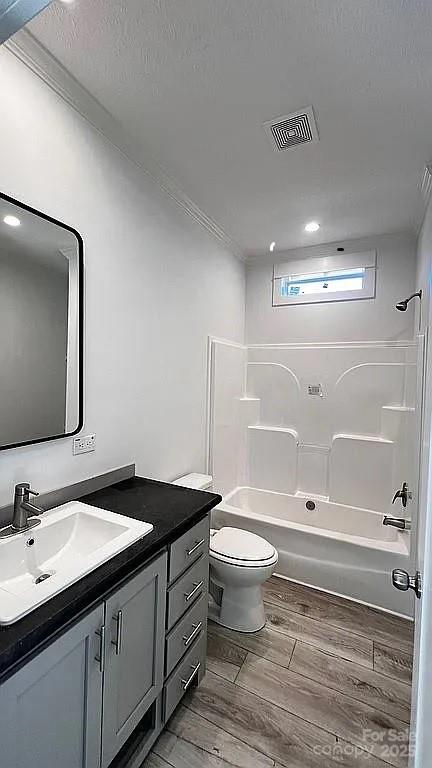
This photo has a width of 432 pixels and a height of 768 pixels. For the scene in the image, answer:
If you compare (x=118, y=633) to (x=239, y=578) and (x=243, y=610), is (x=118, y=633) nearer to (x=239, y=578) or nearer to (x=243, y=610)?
(x=239, y=578)

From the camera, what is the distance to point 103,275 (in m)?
1.72

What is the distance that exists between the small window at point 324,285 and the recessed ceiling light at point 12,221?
246 cm

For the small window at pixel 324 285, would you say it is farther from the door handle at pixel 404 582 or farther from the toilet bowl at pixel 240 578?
the door handle at pixel 404 582

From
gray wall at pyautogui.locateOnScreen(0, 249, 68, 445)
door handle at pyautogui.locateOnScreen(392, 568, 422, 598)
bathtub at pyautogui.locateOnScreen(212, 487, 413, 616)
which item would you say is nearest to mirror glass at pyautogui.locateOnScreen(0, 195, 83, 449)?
gray wall at pyautogui.locateOnScreen(0, 249, 68, 445)

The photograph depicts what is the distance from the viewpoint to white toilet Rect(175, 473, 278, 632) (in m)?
1.98

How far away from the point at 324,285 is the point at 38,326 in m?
2.57

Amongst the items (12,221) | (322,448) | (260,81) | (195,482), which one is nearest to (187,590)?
(195,482)

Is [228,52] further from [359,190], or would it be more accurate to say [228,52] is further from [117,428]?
[117,428]

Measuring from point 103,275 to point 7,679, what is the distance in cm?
153

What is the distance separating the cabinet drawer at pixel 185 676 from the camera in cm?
141

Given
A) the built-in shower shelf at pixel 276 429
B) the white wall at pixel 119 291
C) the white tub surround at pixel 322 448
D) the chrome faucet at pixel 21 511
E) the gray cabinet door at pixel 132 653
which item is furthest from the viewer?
the built-in shower shelf at pixel 276 429

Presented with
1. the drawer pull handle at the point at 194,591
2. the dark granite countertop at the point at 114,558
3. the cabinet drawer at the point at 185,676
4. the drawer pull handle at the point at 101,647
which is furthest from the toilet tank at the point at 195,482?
the drawer pull handle at the point at 101,647

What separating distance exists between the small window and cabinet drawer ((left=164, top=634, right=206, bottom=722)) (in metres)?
2.72

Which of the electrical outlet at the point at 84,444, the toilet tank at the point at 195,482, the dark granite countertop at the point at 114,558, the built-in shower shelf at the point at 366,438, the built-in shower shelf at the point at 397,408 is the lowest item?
the toilet tank at the point at 195,482
